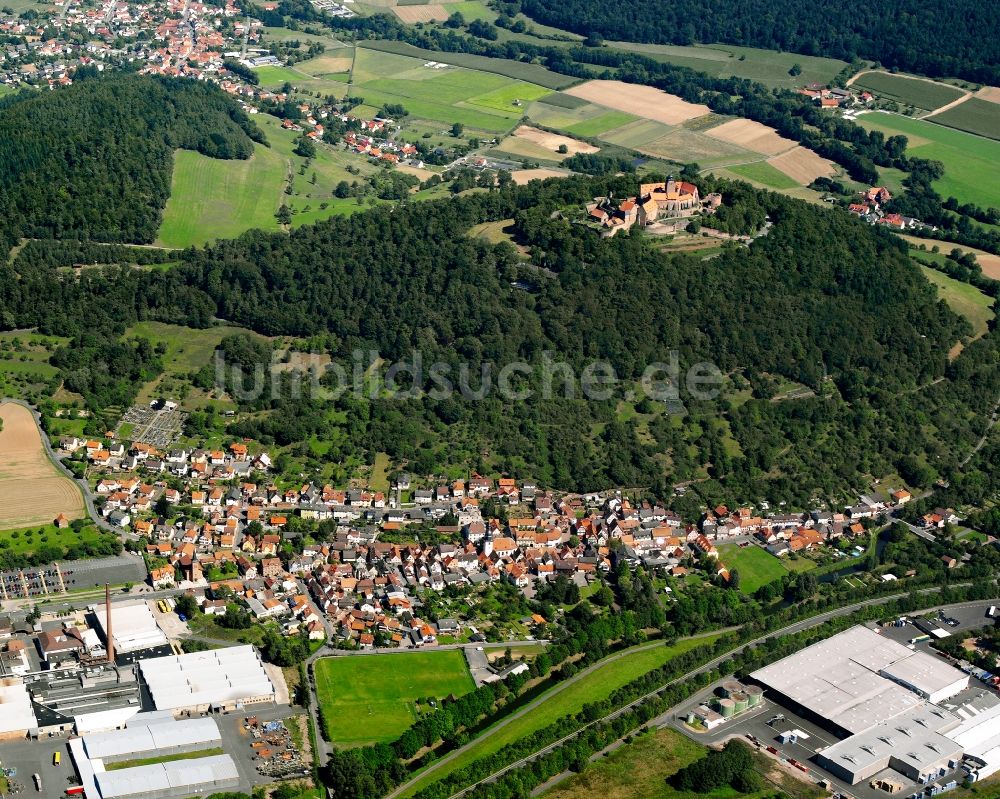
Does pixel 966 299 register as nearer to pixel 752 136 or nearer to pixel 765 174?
pixel 765 174

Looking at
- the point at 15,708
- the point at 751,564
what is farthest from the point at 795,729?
the point at 15,708

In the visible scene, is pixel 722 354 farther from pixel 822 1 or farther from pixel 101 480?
pixel 822 1

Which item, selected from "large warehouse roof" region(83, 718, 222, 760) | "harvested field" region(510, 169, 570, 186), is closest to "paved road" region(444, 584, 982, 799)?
"large warehouse roof" region(83, 718, 222, 760)

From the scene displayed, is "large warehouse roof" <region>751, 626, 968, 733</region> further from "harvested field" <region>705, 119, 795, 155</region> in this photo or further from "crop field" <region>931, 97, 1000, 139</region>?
"crop field" <region>931, 97, 1000, 139</region>

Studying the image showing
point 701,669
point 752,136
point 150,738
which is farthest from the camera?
point 752,136

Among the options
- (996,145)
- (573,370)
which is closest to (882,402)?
(573,370)

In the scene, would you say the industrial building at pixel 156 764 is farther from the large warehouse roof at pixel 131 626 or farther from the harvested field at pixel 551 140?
the harvested field at pixel 551 140
